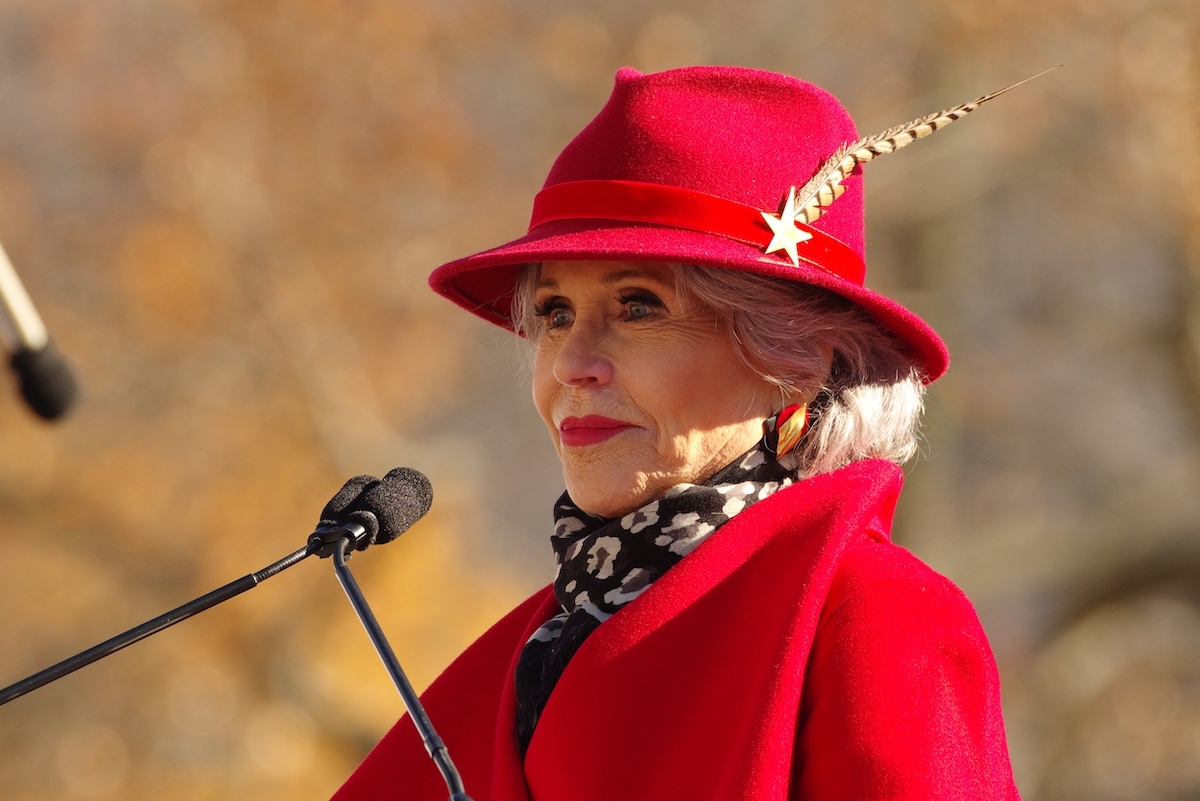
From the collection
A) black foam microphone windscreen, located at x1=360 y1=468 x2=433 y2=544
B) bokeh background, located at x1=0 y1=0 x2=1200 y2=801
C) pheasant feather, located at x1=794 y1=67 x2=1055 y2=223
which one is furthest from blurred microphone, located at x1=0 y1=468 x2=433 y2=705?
bokeh background, located at x1=0 y1=0 x2=1200 y2=801

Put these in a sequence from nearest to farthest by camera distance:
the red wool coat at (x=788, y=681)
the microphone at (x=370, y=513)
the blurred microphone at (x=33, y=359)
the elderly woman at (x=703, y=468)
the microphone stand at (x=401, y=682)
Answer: the microphone stand at (x=401, y=682) → the red wool coat at (x=788, y=681) → the elderly woman at (x=703, y=468) → the blurred microphone at (x=33, y=359) → the microphone at (x=370, y=513)

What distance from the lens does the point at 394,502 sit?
212 cm

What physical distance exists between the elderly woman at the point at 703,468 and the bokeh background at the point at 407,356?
5.78 metres

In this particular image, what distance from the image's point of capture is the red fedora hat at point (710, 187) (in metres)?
2.17

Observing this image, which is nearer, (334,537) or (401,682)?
(401,682)

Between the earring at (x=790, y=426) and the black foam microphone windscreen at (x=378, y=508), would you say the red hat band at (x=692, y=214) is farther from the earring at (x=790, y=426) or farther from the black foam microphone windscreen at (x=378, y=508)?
the black foam microphone windscreen at (x=378, y=508)

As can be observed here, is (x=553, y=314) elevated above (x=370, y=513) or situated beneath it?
elevated above

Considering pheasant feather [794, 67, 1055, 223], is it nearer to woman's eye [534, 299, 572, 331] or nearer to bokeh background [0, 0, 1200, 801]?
woman's eye [534, 299, 572, 331]

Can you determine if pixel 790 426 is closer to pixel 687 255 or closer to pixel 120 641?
pixel 687 255

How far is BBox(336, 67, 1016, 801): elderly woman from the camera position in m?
1.86

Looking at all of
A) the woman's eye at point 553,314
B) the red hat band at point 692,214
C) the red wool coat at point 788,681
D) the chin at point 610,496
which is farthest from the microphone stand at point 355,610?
the red hat band at point 692,214

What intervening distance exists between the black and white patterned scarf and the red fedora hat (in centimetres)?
31

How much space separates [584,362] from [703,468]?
26 cm

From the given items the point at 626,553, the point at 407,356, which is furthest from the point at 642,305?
the point at 407,356
